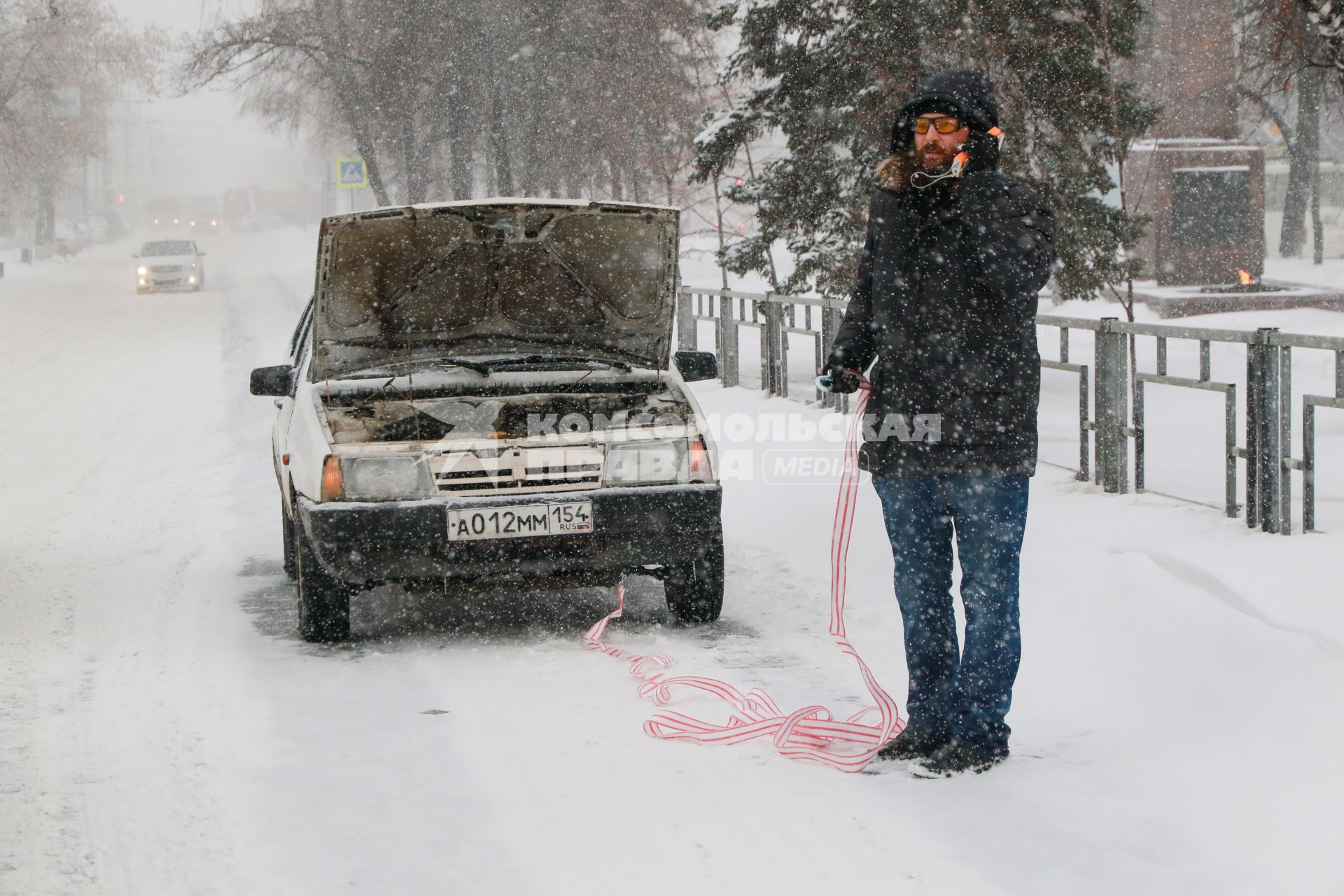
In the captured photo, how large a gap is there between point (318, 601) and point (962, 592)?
9.29ft

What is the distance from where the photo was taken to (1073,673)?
511 centimetres

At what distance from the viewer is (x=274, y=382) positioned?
652cm

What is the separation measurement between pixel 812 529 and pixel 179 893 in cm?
494

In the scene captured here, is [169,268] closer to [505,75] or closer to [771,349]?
[505,75]

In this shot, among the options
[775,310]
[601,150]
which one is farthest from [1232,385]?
[601,150]

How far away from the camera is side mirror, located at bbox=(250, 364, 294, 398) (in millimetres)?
6520

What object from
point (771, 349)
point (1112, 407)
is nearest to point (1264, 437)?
point (1112, 407)

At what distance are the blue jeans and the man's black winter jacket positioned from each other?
3.4 inches

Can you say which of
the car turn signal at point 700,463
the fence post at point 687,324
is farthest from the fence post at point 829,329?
the car turn signal at point 700,463

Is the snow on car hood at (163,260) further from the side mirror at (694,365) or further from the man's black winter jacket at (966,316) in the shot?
the man's black winter jacket at (966,316)

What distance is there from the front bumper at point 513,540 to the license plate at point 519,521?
19 mm

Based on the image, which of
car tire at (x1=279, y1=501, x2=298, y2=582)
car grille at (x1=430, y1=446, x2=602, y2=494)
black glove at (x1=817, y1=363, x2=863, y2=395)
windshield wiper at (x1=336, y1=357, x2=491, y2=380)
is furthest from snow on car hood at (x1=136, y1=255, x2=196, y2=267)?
black glove at (x1=817, y1=363, x2=863, y2=395)

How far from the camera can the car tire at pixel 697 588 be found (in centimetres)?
609

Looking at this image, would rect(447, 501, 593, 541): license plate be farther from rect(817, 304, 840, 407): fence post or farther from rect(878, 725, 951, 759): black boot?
rect(817, 304, 840, 407): fence post
